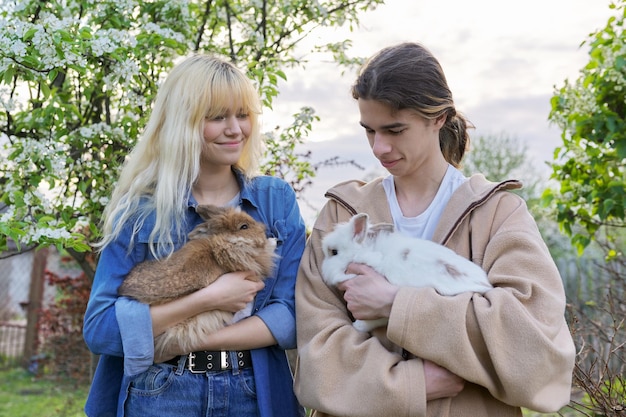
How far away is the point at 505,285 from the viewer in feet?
8.86

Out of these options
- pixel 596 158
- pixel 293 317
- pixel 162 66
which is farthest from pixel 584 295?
pixel 293 317

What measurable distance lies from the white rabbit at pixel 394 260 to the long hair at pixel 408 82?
0.53m

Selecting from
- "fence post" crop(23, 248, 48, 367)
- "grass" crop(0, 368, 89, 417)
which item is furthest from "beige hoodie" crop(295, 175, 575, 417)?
"fence post" crop(23, 248, 48, 367)

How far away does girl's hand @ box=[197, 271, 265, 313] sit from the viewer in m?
3.00

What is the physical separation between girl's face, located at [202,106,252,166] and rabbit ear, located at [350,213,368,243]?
69cm

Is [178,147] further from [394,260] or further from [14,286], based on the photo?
[14,286]

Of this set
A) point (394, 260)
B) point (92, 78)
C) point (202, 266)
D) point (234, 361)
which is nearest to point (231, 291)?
point (202, 266)

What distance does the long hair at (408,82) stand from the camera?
292 centimetres

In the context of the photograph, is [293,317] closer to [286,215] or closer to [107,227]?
[286,215]

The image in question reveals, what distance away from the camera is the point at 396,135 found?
2.97 meters

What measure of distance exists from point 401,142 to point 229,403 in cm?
138

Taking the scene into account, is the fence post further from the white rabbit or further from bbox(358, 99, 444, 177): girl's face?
bbox(358, 99, 444, 177): girl's face

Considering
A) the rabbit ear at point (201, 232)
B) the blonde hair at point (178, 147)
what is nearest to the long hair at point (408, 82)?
the blonde hair at point (178, 147)

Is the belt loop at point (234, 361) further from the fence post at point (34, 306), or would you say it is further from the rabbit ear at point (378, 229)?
the fence post at point (34, 306)
